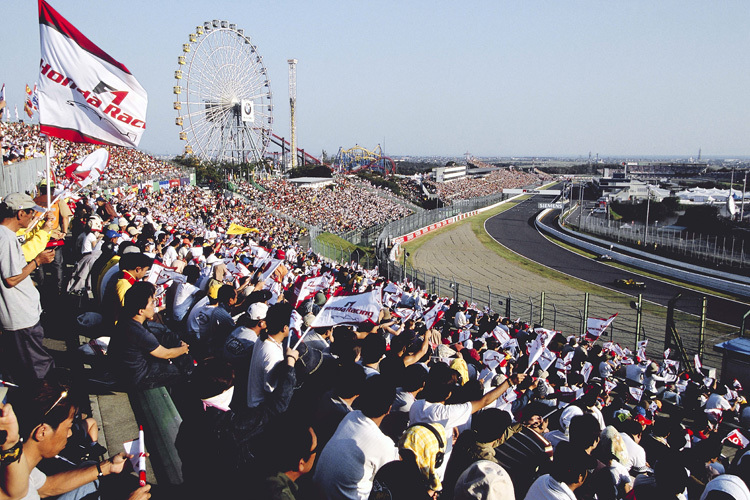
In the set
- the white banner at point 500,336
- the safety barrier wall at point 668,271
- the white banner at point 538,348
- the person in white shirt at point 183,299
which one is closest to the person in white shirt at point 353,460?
the white banner at point 538,348

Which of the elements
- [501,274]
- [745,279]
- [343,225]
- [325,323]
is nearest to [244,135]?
[343,225]

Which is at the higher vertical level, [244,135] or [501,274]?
[244,135]

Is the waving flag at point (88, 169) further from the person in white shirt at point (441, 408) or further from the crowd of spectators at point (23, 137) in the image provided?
the crowd of spectators at point (23, 137)

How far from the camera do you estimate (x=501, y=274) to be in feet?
119

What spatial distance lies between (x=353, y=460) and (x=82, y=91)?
19.2 feet

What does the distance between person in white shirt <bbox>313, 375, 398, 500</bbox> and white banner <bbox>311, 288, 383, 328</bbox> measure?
85.7 inches

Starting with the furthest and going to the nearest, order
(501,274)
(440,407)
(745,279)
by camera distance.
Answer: (501,274)
(745,279)
(440,407)

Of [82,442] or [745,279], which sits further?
[745,279]

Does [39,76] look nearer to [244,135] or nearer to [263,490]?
[263,490]

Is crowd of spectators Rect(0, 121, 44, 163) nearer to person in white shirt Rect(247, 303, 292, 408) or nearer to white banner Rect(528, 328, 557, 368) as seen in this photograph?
person in white shirt Rect(247, 303, 292, 408)

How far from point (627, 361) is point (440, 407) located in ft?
31.6

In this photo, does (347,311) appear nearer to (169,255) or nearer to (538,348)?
(538,348)

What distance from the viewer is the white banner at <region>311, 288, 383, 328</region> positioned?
18.0 feet

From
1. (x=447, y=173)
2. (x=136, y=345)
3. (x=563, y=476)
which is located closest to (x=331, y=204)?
(x=136, y=345)
